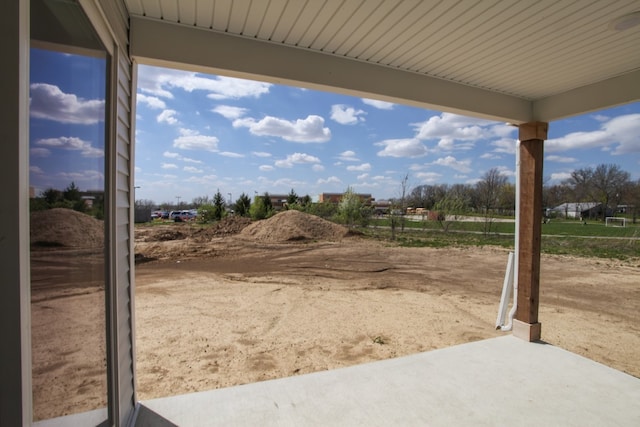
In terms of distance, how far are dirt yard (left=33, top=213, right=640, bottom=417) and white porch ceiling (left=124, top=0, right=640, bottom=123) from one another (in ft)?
4.84

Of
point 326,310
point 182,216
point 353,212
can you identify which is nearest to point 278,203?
point 182,216

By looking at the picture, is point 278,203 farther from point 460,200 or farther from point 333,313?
point 333,313

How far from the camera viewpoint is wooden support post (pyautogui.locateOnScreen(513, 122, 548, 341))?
10.6 ft

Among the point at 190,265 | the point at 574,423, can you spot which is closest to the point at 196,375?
the point at 574,423

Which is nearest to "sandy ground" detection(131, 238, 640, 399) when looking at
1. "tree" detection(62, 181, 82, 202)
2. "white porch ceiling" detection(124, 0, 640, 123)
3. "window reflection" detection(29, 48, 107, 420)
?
"window reflection" detection(29, 48, 107, 420)

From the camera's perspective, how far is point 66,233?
1.06 m

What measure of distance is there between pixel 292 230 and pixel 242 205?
772 centimetres

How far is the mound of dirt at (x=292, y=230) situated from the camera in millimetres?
14336

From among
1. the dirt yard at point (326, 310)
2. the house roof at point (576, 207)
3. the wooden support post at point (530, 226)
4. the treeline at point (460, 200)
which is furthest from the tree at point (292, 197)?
the house roof at point (576, 207)

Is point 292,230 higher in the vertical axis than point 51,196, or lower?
lower

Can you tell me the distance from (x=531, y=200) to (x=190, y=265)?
8.38m

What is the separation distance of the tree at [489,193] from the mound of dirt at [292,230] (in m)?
6.91

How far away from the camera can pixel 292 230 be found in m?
14.6

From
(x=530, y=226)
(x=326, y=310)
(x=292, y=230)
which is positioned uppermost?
(x=530, y=226)
